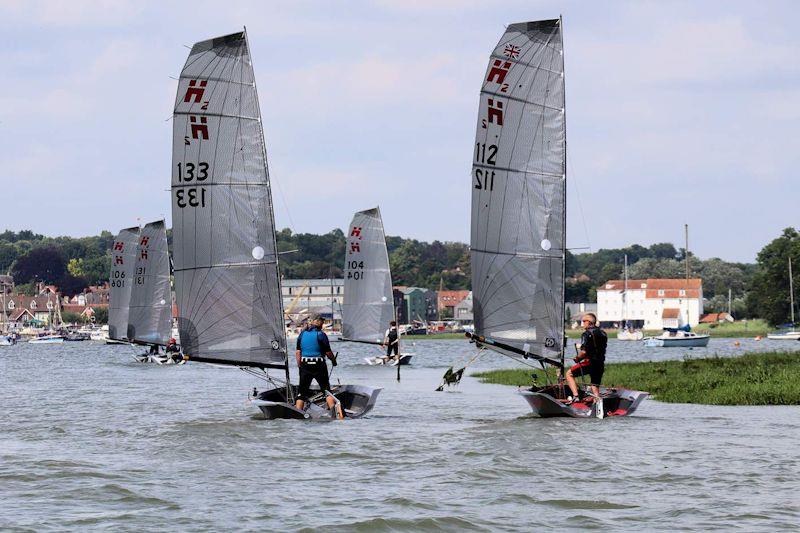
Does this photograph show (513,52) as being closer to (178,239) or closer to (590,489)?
(178,239)

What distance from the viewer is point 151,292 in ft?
228

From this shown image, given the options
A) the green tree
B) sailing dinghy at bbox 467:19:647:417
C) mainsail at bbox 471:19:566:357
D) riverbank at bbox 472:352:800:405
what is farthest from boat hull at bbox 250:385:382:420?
the green tree

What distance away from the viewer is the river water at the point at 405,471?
1620 centimetres

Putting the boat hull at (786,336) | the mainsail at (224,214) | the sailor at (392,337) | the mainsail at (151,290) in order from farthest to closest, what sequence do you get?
1. the boat hull at (786,336)
2. the mainsail at (151,290)
3. the sailor at (392,337)
4. the mainsail at (224,214)

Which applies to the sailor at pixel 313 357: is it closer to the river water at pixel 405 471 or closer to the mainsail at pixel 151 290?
the river water at pixel 405 471

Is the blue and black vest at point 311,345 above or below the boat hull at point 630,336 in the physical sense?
above

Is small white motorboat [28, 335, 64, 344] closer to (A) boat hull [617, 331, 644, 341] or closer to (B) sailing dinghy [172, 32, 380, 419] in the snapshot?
(A) boat hull [617, 331, 644, 341]

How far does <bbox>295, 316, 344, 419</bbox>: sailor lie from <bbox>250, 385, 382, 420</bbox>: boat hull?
198mm

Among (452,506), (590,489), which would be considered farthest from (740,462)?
(452,506)

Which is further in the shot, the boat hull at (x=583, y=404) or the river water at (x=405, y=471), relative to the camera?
the boat hull at (x=583, y=404)

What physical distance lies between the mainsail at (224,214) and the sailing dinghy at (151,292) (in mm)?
38631

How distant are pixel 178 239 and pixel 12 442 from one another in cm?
593

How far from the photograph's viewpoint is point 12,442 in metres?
24.9

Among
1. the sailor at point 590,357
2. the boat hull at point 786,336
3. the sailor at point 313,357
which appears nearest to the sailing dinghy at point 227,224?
the sailor at point 313,357
